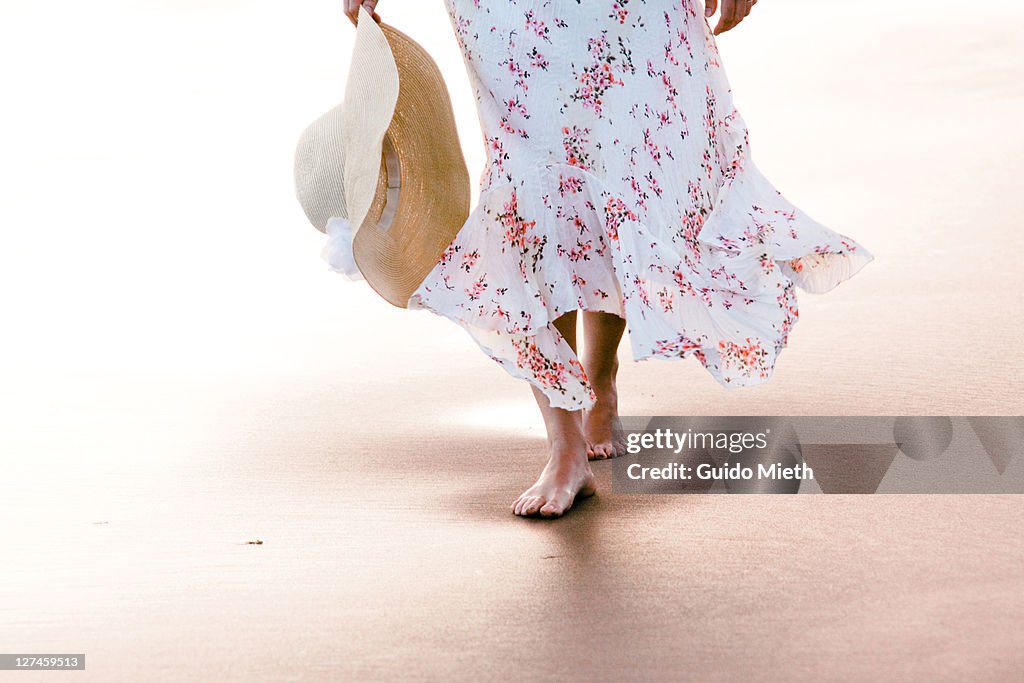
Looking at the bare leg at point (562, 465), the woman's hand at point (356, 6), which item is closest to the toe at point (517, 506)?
the bare leg at point (562, 465)

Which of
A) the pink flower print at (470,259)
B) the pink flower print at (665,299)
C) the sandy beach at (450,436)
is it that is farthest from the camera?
the pink flower print at (470,259)

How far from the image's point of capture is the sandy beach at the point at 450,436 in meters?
1.44

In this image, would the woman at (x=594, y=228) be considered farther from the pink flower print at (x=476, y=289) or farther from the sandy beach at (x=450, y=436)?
the sandy beach at (x=450, y=436)

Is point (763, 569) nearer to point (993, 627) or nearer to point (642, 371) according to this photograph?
point (993, 627)

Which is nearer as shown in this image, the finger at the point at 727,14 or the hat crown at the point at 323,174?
the hat crown at the point at 323,174

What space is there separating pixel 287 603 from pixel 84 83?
6.26m

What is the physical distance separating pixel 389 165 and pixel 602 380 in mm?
613

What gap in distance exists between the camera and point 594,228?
80.4 inches

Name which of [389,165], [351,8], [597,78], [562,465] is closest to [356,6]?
[351,8]

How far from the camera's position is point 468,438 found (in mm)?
2547

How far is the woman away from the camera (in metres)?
2.01

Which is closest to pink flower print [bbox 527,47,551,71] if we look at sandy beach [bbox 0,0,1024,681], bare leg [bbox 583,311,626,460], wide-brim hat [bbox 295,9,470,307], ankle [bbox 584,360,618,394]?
wide-brim hat [bbox 295,9,470,307]

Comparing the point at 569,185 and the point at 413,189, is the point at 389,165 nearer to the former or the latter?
the point at 413,189

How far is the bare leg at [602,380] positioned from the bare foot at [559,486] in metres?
0.28
